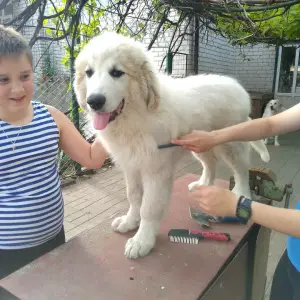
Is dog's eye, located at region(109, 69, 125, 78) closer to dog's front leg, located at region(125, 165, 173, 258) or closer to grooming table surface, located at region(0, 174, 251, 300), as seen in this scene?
dog's front leg, located at region(125, 165, 173, 258)

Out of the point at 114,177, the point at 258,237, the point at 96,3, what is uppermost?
the point at 96,3

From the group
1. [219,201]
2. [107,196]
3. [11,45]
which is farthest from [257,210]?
[107,196]

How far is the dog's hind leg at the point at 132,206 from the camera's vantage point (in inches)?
74.5

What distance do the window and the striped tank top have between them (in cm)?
1117

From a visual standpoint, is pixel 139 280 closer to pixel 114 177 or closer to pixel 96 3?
pixel 114 177

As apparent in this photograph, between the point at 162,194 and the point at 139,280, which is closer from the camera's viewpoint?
the point at 139,280

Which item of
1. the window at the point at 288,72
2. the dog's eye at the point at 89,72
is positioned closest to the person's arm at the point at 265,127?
the dog's eye at the point at 89,72

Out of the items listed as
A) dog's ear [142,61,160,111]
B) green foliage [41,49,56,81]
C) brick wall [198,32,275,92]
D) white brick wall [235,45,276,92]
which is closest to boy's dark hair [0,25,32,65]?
dog's ear [142,61,160,111]

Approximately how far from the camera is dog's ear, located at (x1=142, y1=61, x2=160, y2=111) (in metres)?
1.63

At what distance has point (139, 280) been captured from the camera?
1.41 m

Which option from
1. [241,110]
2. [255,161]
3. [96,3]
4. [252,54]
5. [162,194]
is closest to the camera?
[162,194]

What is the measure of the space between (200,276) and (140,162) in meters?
0.66

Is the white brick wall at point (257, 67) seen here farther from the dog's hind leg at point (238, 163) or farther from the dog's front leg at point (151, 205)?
the dog's front leg at point (151, 205)

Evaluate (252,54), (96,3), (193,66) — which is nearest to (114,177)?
(96,3)
